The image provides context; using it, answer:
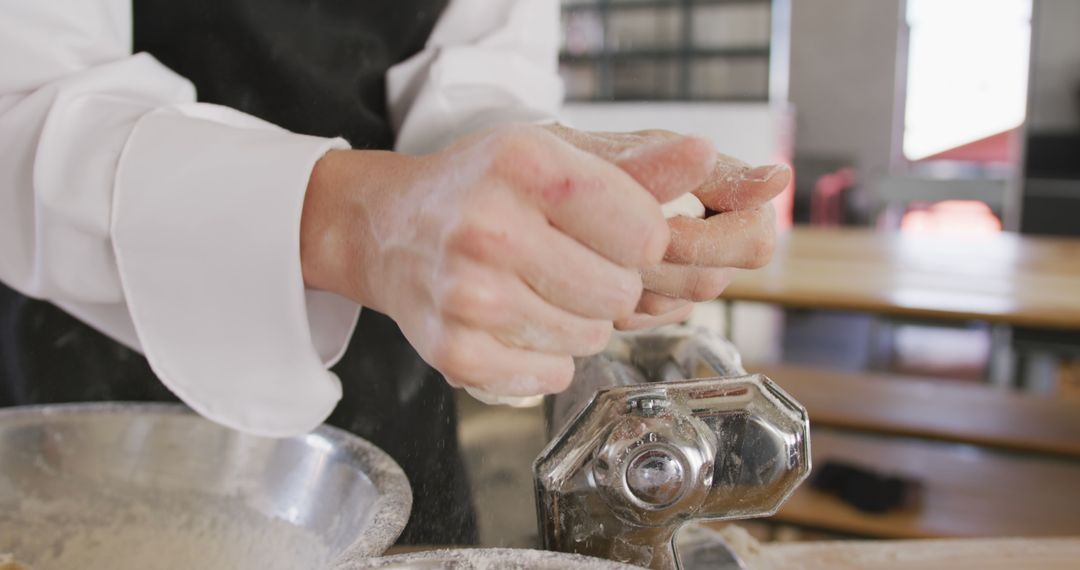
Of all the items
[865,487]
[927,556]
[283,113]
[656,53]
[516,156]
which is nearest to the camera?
[516,156]

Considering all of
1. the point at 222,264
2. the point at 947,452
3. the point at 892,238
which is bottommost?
the point at 947,452

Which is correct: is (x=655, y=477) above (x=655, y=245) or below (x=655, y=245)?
below

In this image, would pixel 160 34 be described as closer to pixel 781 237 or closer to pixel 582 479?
pixel 582 479

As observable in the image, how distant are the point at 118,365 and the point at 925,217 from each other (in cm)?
437

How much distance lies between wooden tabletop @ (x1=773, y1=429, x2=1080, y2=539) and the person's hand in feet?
4.18

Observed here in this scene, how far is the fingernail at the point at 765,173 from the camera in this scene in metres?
0.45

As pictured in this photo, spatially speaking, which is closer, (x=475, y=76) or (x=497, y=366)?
(x=497, y=366)

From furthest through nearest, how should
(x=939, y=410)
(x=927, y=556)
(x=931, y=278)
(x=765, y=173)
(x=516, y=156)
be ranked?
1. (x=939, y=410)
2. (x=931, y=278)
3. (x=927, y=556)
4. (x=765, y=173)
5. (x=516, y=156)

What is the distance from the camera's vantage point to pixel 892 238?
94.3 inches

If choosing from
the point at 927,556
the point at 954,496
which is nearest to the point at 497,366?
the point at 927,556

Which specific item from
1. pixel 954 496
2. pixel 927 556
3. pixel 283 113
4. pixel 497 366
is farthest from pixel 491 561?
pixel 954 496

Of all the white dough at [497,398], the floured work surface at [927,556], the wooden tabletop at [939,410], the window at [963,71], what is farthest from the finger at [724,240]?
the window at [963,71]

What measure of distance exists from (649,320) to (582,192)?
0.59 feet

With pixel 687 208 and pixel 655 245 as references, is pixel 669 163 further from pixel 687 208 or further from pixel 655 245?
pixel 687 208
